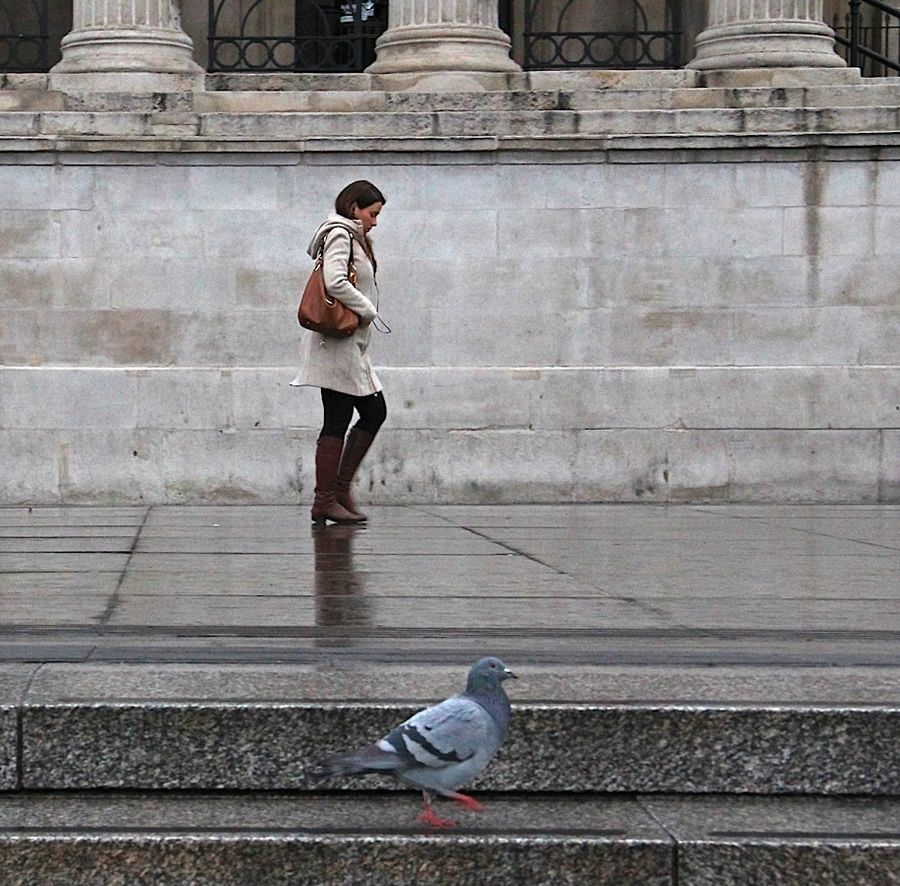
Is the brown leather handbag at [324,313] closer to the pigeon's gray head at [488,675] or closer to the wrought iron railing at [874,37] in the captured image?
Answer: the pigeon's gray head at [488,675]

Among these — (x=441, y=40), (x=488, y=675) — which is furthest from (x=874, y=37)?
(x=488, y=675)

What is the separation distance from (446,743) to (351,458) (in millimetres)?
7493

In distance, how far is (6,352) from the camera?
15383mm

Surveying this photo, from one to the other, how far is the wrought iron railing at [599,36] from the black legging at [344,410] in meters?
5.56

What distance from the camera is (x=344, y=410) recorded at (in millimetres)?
11805

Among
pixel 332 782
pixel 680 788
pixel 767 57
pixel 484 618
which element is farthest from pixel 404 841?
pixel 767 57

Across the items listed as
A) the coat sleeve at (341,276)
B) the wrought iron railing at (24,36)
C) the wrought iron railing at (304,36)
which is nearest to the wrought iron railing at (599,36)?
the wrought iron railing at (304,36)

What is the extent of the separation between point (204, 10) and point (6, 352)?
446cm

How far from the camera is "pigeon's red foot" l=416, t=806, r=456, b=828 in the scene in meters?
4.98

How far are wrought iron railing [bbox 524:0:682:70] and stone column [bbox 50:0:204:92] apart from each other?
300 centimetres

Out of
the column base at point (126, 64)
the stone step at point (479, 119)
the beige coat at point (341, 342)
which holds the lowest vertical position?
the beige coat at point (341, 342)

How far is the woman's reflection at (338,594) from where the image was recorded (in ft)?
22.5

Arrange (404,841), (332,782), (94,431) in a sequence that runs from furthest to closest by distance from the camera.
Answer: (94,431), (332,782), (404,841)

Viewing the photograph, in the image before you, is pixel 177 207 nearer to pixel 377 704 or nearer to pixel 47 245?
pixel 47 245
